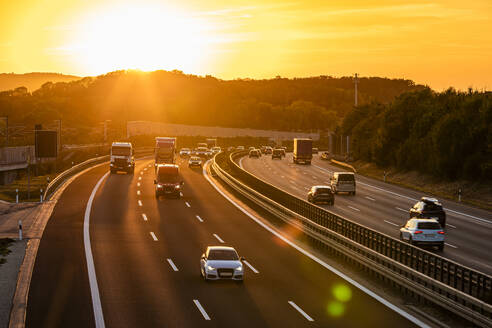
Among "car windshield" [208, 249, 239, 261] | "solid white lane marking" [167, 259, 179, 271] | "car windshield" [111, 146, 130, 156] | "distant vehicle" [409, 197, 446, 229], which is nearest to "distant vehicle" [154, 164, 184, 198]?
"distant vehicle" [409, 197, 446, 229]

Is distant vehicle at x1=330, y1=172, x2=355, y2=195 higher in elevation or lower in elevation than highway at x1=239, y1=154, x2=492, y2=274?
higher

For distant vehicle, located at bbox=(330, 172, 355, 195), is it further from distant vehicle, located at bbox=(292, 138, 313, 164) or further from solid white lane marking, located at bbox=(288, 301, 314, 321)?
distant vehicle, located at bbox=(292, 138, 313, 164)

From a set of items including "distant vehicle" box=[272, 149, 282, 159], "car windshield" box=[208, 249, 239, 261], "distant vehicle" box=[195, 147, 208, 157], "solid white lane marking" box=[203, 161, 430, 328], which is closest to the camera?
"solid white lane marking" box=[203, 161, 430, 328]

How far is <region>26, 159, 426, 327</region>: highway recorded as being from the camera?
20312 mm

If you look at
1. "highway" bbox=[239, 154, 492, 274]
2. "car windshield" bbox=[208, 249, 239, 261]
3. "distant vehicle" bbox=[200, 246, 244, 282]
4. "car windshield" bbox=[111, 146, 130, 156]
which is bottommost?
"highway" bbox=[239, 154, 492, 274]

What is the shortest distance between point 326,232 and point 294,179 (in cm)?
4487

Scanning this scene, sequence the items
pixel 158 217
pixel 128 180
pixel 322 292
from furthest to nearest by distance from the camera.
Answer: pixel 128 180, pixel 158 217, pixel 322 292

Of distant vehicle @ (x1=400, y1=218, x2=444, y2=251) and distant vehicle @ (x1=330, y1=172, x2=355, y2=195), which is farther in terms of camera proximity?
distant vehicle @ (x1=330, y1=172, x2=355, y2=195)

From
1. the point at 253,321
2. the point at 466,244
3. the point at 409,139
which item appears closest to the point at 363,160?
the point at 409,139

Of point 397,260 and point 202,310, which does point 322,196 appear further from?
point 202,310

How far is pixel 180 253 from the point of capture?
31859 mm

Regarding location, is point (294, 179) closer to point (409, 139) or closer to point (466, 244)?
point (409, 139)

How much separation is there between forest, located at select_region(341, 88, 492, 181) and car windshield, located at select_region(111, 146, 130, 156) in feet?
109

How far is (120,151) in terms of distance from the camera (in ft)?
254
